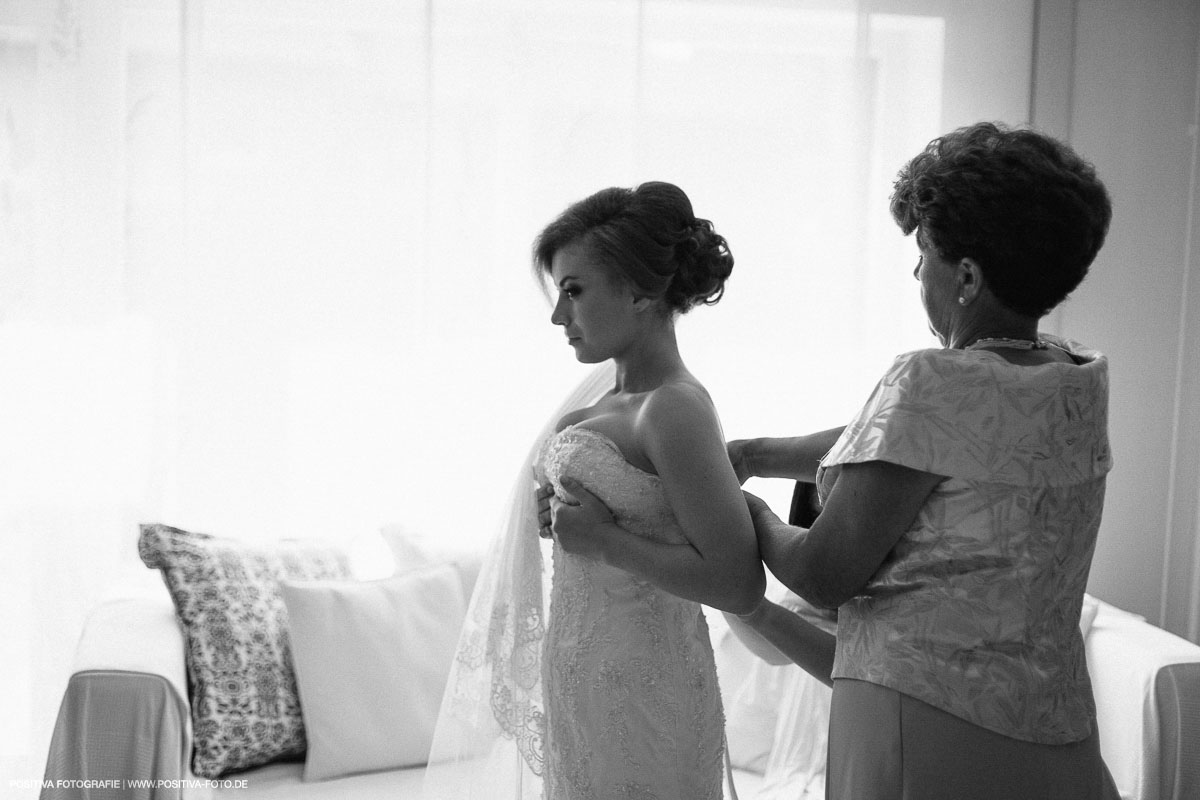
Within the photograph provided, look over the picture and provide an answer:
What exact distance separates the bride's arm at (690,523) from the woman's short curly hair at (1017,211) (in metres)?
0.53

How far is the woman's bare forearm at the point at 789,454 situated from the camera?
183 cm

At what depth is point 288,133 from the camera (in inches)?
138

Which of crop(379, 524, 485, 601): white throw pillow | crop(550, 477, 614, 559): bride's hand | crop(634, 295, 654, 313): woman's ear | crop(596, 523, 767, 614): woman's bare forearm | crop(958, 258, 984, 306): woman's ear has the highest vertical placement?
crop(958, 258, 984, 306): woman's ear

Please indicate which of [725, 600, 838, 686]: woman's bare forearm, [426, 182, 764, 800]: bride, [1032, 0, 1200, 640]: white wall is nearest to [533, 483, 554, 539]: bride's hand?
[426, 182, 764, 800]: bride

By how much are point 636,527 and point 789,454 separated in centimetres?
29

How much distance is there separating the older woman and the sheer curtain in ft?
7.49

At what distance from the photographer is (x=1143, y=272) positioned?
3.92 m

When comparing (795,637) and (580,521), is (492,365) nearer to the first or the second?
(580,521)

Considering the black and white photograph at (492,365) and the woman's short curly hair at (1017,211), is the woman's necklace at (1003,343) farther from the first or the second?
the black and white photograph at (492,365)

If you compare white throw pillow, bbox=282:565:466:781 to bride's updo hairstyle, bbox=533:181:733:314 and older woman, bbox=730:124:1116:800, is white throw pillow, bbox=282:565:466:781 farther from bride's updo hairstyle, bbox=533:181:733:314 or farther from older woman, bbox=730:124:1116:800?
older woman, bbox=730:124:1116:800

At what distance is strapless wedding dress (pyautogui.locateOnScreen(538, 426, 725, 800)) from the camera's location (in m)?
1.77

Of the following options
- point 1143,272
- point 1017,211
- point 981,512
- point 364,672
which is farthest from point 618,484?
point 1143,272

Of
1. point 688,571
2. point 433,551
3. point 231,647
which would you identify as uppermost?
point 688,571

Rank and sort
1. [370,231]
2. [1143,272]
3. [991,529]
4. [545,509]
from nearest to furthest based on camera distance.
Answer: [991,529], [545,509], [370,231], [1143,272]
